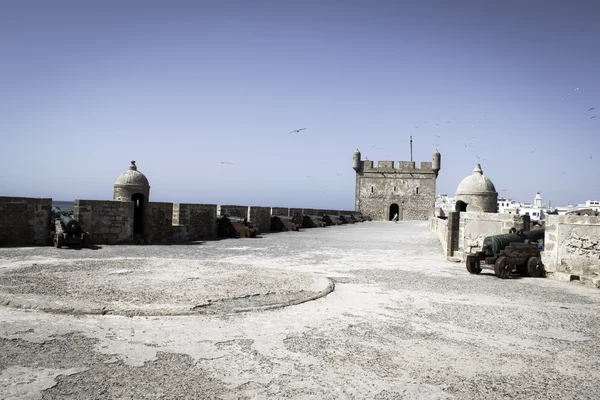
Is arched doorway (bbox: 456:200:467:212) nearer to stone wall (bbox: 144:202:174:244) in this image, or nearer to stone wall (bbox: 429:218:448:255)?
stone wall (bbox: 429:218:448:255)

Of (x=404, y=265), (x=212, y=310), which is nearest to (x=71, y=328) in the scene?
(x=212, y=310)

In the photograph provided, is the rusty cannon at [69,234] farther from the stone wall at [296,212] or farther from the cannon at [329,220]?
the cannon at [329,220]

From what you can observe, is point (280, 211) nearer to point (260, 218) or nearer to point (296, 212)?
point (296, 212)

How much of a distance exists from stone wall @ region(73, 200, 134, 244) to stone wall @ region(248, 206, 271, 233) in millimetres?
6007

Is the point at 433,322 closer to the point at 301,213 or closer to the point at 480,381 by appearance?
the point at 480,381

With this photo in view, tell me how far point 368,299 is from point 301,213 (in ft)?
64.8

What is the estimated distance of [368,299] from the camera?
19.5 ft

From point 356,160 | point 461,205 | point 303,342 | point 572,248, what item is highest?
point 356,160

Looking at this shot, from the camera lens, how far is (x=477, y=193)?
22859 mm

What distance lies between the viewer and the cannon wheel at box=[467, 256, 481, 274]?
877cm

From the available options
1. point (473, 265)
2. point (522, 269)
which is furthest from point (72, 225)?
point (522, 269)

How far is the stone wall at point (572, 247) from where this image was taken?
8.20 meters

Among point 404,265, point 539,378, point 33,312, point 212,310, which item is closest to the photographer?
point 539,378

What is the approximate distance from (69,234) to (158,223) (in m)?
2.79
